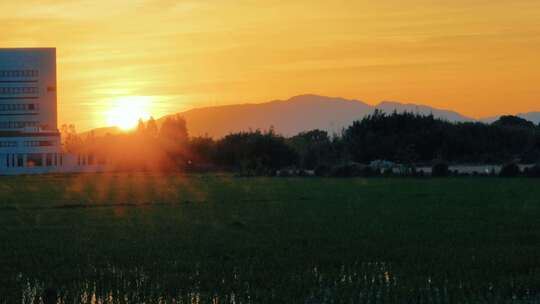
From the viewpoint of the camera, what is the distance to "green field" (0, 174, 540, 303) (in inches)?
470

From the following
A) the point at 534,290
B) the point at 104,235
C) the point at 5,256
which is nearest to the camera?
the point at 534,290

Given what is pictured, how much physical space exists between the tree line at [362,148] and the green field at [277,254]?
54.4m

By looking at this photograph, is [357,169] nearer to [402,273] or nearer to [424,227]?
[424,227]

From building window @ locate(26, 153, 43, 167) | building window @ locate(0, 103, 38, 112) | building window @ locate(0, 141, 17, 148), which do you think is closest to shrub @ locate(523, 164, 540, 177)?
building window @ locate(26, 153, 43, 167)

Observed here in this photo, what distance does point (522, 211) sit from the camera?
27188mm

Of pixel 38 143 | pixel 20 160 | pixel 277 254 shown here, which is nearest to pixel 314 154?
pixel 38 143

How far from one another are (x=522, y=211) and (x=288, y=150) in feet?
223

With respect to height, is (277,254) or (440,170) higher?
(440,170)

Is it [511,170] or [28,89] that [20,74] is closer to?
[28,89]

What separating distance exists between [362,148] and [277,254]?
261 feet

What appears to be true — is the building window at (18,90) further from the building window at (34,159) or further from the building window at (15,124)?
the building window at (34,159)

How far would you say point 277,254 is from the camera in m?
16.0

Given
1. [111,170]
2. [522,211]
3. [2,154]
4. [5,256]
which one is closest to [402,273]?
[5,256]

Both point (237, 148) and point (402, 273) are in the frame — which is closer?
point (402, 273)
